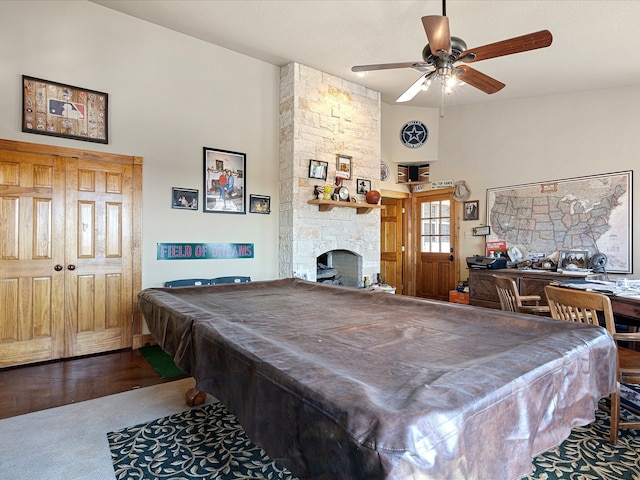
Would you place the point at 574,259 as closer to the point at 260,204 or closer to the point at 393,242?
the point at 393,242

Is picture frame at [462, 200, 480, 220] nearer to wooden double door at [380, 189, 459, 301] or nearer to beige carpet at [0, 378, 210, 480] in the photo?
wooden double door at [380, 189, 459, 301]

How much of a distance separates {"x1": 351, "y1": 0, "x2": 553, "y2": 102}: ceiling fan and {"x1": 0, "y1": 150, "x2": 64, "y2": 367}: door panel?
3.15 m

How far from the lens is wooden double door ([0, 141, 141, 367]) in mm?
3199

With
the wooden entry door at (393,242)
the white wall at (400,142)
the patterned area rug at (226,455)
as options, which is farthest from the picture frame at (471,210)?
the patterned area rug at (226,455)

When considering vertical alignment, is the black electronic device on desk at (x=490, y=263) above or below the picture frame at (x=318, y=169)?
below

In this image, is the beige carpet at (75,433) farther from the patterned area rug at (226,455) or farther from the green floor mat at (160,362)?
the green floor mat at (160,362)

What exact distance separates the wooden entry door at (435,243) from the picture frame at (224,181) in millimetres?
3546

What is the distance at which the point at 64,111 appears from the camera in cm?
342

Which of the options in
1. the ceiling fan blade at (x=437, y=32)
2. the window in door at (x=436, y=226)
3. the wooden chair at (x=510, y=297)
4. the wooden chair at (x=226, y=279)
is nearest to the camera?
the ceiling fan blade at (x=437, y=32)

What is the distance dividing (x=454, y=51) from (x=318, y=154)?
254 cm

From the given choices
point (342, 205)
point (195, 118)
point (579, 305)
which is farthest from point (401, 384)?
point (195, 118)

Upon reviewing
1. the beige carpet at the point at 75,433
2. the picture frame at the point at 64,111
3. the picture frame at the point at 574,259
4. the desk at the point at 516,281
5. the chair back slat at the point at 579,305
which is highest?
the picture frame at the point at 64,111

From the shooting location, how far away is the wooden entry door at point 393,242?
22.3 feet

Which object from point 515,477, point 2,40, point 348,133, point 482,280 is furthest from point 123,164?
point 482,280
